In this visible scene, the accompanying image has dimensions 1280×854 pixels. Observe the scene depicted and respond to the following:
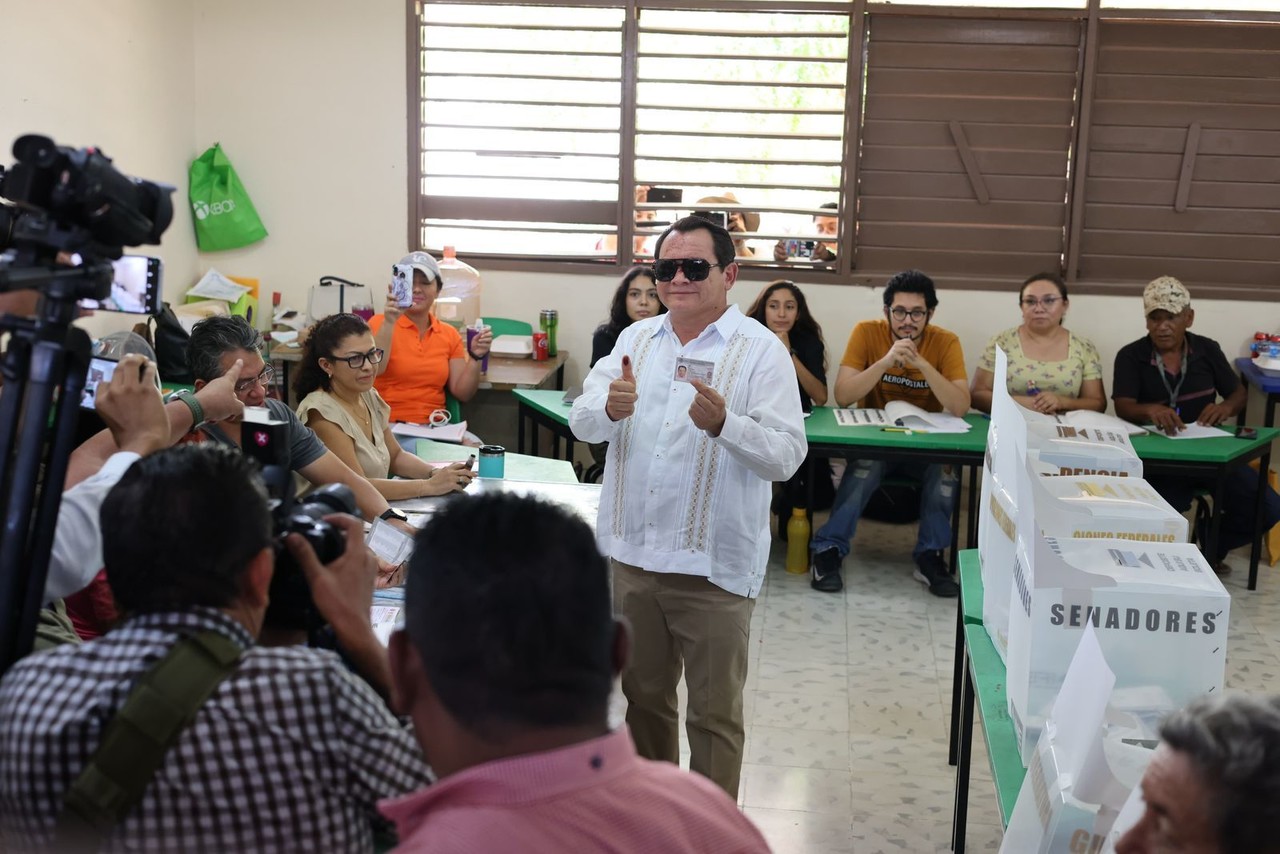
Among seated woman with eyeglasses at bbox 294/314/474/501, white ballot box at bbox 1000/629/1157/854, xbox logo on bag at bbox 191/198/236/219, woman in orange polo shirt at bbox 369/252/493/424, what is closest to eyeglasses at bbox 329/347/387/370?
seated woman with eyeglasses at bbox 294/314/474/501

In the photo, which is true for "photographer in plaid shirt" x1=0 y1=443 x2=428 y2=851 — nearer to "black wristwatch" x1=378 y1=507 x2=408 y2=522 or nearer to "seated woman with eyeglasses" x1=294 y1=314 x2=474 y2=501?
"black wristwatch" x1=378 y1=507 x2=408 y2=522

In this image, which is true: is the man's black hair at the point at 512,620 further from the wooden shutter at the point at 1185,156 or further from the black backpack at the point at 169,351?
the wooden shutter at the point at 1185,156

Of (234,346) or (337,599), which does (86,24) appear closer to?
(234,346)

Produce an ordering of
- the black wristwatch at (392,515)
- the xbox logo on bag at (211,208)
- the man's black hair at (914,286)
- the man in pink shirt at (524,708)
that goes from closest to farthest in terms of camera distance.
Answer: the man in pink shirt at (524,708), the black wristwatch at (392,515), the man's black hair at (914,286), the xbox logo on bag at (211,208)

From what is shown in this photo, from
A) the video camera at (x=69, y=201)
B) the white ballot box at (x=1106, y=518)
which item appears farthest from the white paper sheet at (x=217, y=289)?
the video camera at (x=69, y=201)

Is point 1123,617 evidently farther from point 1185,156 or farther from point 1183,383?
point 1185,156

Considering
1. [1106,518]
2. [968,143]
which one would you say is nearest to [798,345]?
[968,143]

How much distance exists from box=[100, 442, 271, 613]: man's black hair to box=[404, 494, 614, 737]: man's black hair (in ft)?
1.03

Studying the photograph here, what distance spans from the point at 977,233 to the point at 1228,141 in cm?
126

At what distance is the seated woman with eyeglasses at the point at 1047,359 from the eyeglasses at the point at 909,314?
1.75ft

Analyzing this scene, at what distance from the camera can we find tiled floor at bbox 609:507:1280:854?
317cm

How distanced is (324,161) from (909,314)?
10.4 feet

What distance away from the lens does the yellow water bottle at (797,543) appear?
5262 mm

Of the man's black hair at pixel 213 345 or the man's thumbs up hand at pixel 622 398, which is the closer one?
the man's thumbs up hand at pixel 622 398
